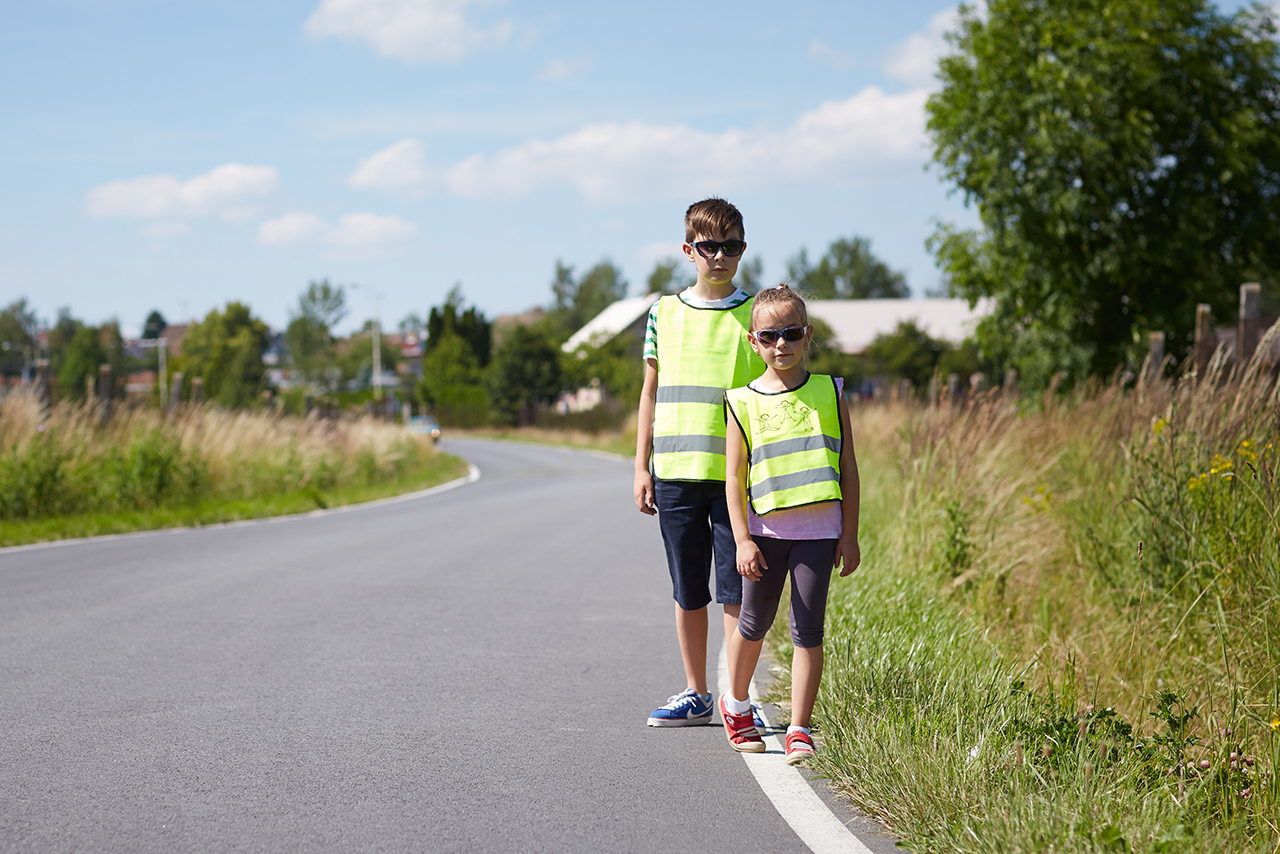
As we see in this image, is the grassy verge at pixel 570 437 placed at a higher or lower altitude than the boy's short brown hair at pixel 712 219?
lower

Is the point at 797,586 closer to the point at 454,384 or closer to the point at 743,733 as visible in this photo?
the point at 743,733

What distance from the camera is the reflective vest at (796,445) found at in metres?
4.05

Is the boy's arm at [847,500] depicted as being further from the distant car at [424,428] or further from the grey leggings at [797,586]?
the distant car at [424,428]

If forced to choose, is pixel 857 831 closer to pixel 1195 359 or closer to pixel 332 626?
pixel 332 626

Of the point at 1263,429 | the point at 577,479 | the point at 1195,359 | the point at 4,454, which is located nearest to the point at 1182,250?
the point at 577,479

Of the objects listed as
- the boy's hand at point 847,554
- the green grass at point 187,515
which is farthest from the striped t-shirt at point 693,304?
the green grass at point 187,515

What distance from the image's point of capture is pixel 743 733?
14.4ft

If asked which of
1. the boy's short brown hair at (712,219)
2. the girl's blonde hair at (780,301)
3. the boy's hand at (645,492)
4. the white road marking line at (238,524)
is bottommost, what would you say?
the white road marking line at (238,524)

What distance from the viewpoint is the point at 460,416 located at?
228 feet

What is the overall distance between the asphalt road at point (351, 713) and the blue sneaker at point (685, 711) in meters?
0.06

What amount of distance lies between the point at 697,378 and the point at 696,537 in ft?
2.05

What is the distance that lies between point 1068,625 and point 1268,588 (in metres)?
1.70

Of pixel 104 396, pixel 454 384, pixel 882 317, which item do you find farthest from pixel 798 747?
pixel 882 317

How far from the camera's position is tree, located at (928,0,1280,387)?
2522cm
